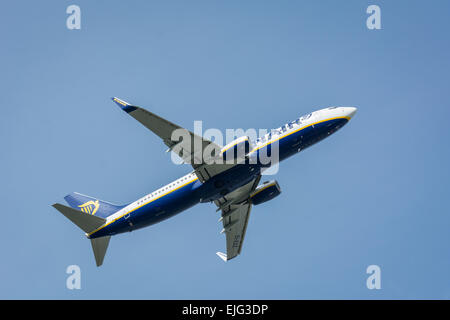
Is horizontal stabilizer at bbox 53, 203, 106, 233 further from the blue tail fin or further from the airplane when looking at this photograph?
the blue tail fin

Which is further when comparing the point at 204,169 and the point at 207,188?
the point at 207,188

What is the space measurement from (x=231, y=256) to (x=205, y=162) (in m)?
16.7

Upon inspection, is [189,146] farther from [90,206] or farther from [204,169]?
[90,206]

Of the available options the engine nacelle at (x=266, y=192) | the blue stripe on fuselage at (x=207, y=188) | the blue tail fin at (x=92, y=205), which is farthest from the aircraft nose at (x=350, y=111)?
the blue tail fin at (x=92, y=205)

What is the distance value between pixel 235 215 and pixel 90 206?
16.6m

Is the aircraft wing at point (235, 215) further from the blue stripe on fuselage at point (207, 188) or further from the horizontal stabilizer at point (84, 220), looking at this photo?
the horizontal stabilizer at point (84, 220)

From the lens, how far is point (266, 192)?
5978cm

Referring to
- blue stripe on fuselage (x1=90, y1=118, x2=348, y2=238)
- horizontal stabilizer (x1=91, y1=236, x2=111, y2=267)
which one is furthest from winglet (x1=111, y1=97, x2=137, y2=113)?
horizontal stabilizer (x1=91, y1=236, x2=111, y2=267)

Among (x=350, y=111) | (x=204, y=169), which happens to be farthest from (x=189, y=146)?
(x=350, y=111)

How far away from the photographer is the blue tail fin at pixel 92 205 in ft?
188

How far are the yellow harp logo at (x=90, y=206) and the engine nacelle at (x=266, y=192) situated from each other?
681 inches

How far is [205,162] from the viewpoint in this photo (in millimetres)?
52625

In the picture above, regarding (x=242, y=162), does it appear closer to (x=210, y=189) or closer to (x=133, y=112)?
(x=210, y=189)

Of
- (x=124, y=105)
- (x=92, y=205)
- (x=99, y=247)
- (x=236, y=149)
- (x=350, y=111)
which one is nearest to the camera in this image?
(x=124, y=105)
